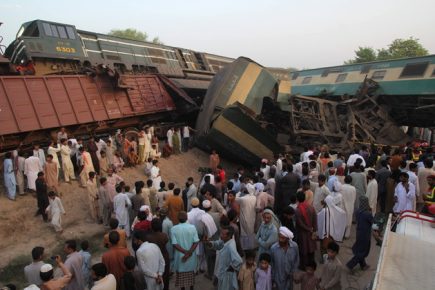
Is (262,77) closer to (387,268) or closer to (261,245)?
(261,245)

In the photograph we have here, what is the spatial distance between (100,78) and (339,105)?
10.6m

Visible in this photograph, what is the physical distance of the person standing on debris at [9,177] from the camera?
8656mm

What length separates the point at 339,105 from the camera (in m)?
15.3

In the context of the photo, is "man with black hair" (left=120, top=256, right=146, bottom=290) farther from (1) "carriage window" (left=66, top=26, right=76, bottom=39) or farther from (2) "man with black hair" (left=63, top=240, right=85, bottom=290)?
(1) "carriage window" (left=66, top=26, right=76, bottom=39)

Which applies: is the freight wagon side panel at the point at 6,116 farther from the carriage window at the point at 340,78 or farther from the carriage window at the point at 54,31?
the carriage window at the point at 340,78

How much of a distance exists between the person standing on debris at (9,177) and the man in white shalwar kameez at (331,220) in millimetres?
7854

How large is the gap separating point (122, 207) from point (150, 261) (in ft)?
8.69

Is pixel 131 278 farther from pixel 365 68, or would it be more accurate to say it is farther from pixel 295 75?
pixel 295 75

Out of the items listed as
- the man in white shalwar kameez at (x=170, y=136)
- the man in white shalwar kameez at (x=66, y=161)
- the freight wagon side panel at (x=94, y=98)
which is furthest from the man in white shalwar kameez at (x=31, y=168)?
the man in white shalwar kameez at (x=170, y=136)

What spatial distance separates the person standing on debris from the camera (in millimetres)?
8656

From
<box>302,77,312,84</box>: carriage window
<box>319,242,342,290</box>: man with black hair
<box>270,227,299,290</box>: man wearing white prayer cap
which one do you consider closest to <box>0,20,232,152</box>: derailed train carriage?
<box>302,77,312,84</box>: carriage window

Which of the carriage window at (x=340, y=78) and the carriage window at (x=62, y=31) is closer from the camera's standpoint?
the carriage window at (x=62, y=31)

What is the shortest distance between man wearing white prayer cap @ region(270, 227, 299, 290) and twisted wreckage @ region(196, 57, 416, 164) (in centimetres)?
764

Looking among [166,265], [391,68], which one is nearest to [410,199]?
[166,265]
